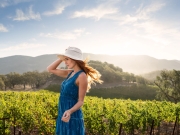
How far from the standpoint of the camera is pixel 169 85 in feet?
155

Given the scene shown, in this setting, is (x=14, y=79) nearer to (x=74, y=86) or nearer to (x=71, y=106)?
(x=71, y=106)

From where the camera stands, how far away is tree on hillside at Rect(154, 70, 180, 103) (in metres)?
45.3

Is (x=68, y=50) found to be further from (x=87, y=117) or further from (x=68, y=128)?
(x=87, y=117)

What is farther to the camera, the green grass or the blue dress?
the green grass

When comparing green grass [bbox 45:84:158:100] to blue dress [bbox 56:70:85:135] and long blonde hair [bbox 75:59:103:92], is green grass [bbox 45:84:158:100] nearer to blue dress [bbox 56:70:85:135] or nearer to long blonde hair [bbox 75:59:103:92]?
blue dress [bbox 56:70:85:135]

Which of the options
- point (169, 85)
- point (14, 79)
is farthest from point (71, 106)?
point (14, 79)

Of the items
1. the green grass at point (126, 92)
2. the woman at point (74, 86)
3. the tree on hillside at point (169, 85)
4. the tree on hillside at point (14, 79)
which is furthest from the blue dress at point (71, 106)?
the tree on hillside at point (14, 79)

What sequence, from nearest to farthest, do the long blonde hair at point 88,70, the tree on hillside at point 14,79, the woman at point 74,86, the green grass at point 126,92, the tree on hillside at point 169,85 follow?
the woman at point 74,86 → the long blonde hair at point 88,70 → the tree on hillside at point 169,85 → the green grass at point 126,92 → the tree on hillside at point 14,79

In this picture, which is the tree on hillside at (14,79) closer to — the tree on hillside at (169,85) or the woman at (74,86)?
the tree on hillside at (169,85)

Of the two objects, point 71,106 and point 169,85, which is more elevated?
point 71,106

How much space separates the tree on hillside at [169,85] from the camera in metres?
45.3

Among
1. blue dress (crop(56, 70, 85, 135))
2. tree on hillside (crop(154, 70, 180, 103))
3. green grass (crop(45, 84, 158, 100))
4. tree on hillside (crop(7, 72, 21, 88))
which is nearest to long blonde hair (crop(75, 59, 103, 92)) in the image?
blue dress (crop(56, 70, 85, 135))

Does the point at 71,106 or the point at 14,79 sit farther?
the point at 14,79

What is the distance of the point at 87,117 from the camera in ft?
30.7
